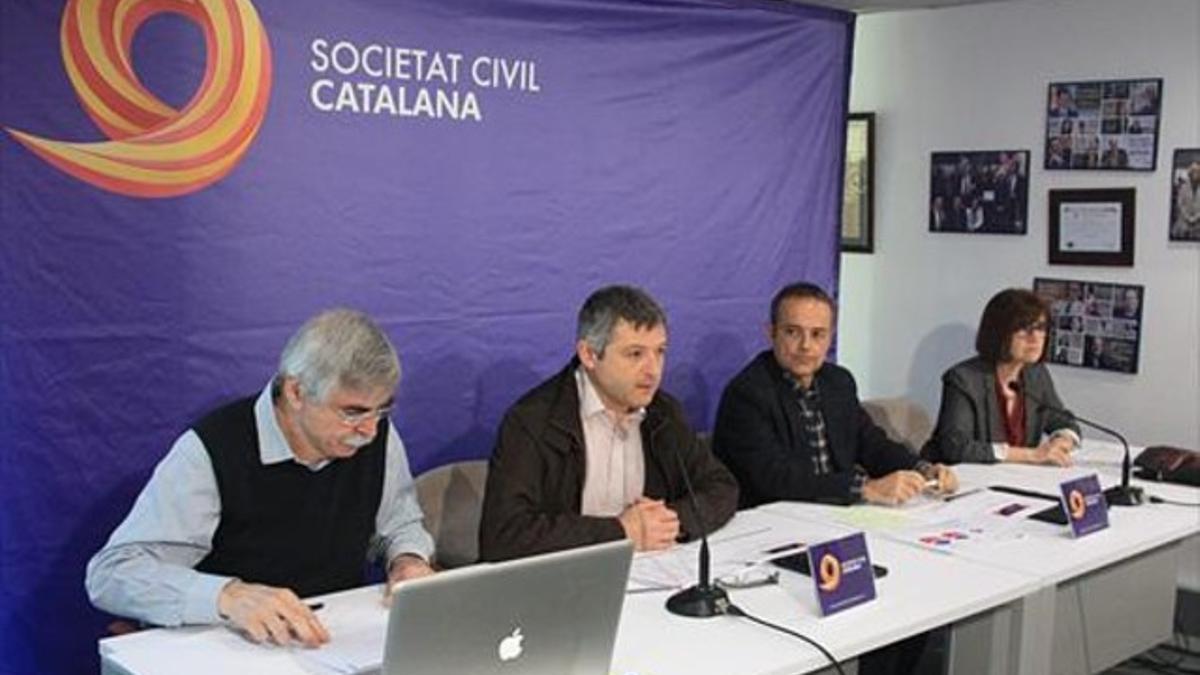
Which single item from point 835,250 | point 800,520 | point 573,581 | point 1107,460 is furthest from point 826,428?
point 573,581

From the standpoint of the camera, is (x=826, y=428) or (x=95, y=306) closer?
(x=95, y=306)

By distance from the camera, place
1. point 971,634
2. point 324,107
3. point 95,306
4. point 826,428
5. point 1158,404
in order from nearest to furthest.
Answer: point 971,634 → point 95,306 → point 324,107 → point 826,428 → point 1158,404

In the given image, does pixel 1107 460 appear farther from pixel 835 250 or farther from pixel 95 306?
pixel 95 306

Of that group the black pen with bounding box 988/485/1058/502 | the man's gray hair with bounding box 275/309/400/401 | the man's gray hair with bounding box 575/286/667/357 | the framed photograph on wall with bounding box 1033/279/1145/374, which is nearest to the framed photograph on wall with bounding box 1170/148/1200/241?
the framed photograph on wall with bounding box 1033/279/1145/374

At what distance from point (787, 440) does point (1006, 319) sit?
98 cm

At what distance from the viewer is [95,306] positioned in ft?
8.73

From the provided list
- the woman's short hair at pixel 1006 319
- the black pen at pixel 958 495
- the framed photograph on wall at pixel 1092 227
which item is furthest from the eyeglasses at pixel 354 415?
the framed photograph on wall at pixel 1092 227

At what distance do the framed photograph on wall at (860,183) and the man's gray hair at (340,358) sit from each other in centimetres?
312

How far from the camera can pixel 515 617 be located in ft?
5.27

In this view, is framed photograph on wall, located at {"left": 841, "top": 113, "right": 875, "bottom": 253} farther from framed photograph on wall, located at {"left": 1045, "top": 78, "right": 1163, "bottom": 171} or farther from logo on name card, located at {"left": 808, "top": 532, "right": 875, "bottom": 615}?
logo on name card, located at {"left": 808, "top": 532, "right": 875, "bottom": 615}

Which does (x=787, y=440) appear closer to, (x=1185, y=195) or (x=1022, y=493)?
(x=1022, y=493)

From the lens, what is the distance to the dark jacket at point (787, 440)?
298 cm

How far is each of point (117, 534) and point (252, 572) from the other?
0.83ft

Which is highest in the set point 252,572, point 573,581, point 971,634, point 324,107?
point 324,107
